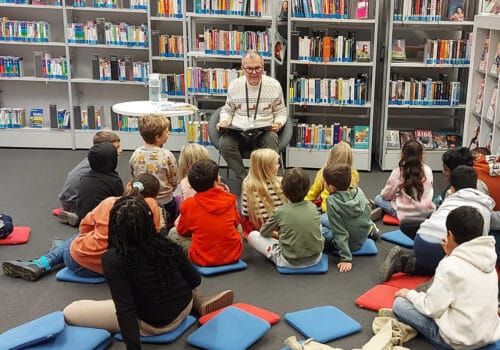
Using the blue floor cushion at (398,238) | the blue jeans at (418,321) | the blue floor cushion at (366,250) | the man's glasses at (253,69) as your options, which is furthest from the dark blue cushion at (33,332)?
the man's glasses at (253,69)

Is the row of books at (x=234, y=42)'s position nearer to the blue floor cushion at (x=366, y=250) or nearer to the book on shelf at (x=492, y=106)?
the book on shelf at (x=492, y=106)

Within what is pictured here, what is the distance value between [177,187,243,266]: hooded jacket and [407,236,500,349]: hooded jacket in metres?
1.41

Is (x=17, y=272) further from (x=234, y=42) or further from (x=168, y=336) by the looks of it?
(x=234, y=42)

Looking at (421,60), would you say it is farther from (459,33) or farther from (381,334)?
(381,334)

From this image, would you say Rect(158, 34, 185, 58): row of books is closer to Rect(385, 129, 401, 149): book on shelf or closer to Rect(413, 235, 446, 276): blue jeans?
Rect(385, 129, 401, 149): book on shelf

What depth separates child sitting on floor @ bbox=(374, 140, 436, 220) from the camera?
4.30m

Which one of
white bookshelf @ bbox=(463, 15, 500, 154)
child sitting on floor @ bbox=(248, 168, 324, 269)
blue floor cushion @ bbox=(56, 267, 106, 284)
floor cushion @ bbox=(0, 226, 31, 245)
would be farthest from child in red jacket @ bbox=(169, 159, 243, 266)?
white bookshelf @ bbox=(463, 15, 500, 154)

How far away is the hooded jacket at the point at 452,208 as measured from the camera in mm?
3354

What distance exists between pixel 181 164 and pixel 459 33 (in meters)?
3.92

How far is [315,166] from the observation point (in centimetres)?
631

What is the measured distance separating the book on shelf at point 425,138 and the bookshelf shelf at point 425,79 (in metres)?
0.07

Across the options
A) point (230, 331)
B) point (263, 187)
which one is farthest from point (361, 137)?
point (230, 331)

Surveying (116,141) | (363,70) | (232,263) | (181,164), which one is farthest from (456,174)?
(363,70)

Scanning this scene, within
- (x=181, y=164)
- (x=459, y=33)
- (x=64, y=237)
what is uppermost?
(x=459, y=33)
